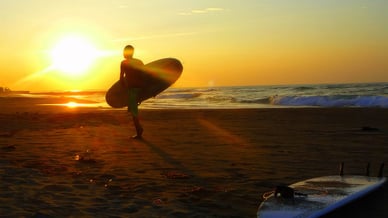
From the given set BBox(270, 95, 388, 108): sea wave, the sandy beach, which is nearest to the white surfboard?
the sandy beach

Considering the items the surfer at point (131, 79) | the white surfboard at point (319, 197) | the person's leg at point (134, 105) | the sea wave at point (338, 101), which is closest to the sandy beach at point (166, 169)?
the white surfboard at point (319, 197)

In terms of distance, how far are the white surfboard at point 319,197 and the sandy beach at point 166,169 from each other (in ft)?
0.53

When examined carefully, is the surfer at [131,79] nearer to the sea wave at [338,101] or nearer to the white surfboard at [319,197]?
the white surfboard at [319,197]

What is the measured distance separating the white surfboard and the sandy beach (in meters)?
0.16

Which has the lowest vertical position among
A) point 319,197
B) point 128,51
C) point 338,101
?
point 319,197

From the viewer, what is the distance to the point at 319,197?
4383 millimetres

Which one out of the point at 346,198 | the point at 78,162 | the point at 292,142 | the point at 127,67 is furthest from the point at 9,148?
the point at 346,198

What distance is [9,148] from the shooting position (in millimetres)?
8070

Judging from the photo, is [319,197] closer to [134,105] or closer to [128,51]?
[134,105]

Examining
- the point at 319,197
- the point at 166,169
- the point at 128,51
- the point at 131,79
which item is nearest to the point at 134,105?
the point at 131,79

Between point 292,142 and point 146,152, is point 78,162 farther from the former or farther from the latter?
point 292,142

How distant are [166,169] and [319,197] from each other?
2.59m

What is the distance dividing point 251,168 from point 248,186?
1085 mm

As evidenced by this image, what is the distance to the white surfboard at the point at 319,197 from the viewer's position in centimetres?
389
